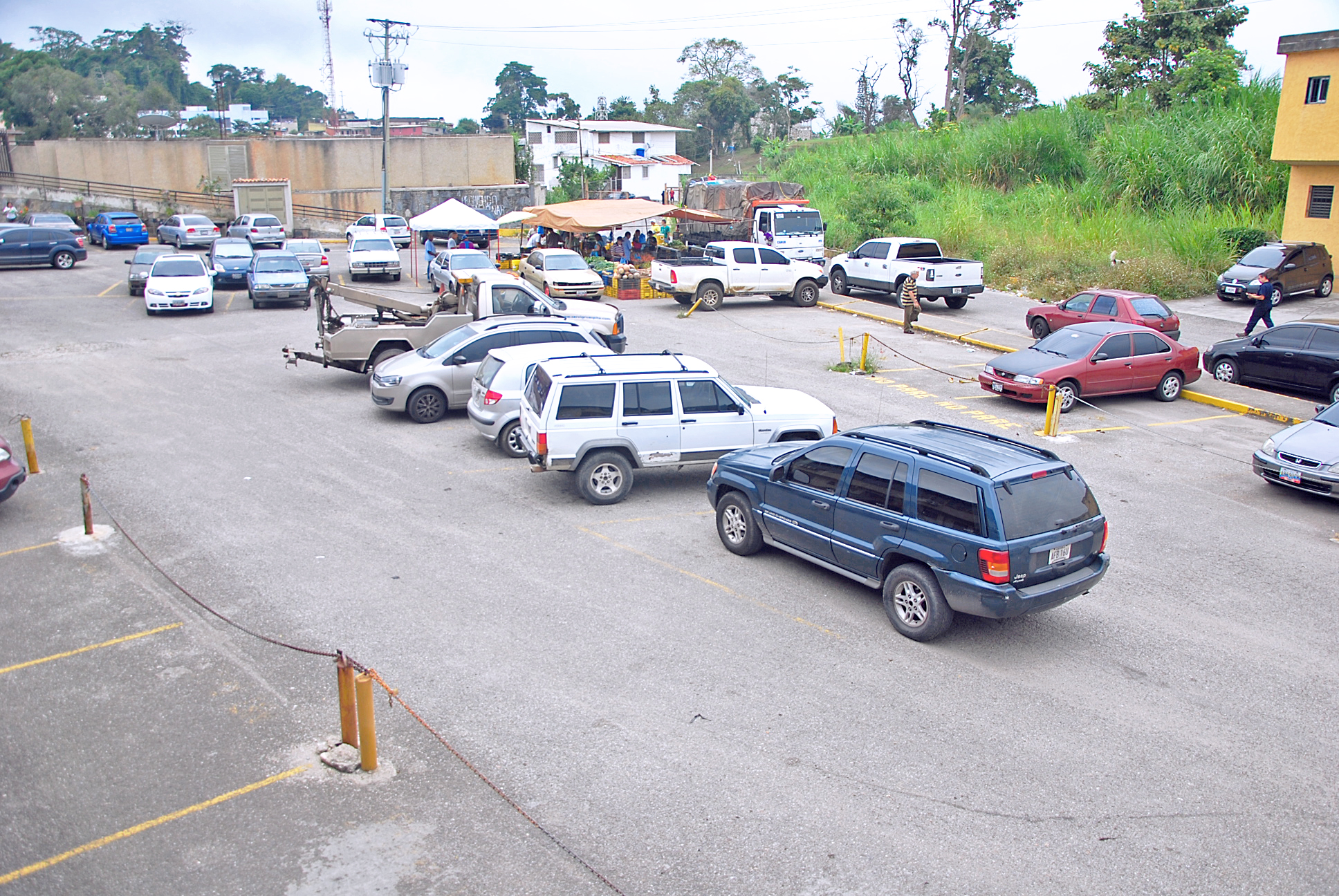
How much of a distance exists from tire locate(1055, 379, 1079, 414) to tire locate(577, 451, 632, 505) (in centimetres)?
856

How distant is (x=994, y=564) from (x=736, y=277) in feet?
68.2

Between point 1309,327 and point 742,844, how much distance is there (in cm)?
1674

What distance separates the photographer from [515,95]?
5566 inches

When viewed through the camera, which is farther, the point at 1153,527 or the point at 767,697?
the point at 1153,527

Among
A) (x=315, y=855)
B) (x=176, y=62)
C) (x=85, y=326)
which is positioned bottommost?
(x=315, y=855)

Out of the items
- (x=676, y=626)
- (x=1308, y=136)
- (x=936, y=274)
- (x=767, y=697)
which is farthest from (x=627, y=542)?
(x=1308, y=136)

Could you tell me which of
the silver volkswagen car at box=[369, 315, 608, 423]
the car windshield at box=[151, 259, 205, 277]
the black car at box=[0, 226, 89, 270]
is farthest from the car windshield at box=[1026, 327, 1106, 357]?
the black car at box=[0, 226, 89, 270]

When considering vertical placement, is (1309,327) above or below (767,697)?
above

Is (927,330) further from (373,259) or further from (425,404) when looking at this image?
(373,259)

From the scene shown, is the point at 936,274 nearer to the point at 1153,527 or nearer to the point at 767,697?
the point at 1153,527

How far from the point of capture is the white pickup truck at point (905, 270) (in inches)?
1046

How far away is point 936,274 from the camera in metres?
26.5

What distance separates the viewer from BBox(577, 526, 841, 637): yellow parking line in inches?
355

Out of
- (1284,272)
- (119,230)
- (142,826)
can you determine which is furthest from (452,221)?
(142,826)
